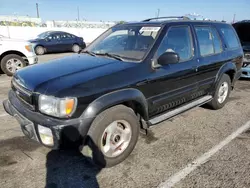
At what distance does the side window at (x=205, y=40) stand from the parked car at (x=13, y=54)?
6006 millimetres

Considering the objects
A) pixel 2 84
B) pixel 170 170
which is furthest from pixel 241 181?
pixel 2 84

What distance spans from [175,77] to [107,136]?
1400 millimetres

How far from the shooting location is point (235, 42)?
506 cm

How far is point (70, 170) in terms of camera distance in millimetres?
2785

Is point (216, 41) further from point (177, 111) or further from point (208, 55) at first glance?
point (177, 111)

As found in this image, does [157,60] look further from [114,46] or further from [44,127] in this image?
[44,127]

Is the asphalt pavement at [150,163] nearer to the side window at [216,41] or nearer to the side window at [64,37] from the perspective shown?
the side window at [216,41]

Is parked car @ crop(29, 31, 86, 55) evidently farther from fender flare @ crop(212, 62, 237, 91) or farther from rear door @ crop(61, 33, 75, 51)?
fender flare @ crop(212, 62, 237, 91)

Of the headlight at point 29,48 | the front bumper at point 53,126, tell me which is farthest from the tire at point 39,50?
the front bumper at point 53,126

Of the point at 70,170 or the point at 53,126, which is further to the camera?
the point at 70,170

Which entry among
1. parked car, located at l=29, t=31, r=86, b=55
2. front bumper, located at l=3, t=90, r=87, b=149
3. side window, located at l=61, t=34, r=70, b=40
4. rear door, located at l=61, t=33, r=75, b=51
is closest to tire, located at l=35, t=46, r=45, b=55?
parked car, located at l=29, t=31, r=86, b=55

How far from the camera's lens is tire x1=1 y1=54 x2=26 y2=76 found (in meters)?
7.47

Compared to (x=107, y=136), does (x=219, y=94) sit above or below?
below

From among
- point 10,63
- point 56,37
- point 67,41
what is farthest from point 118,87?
point 67,41
